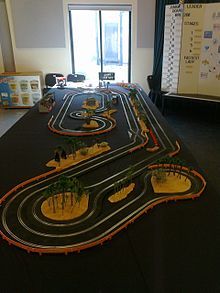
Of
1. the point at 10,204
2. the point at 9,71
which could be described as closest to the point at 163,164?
the point at 10,204

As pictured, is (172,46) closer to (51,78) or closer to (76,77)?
(76,77)

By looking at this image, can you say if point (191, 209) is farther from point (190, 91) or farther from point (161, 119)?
point (190, 91)

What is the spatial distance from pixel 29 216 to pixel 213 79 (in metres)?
5.71

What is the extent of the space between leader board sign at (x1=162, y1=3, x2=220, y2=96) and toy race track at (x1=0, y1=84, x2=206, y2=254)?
3378 mm

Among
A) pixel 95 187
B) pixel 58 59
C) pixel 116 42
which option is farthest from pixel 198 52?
pixel 95 187

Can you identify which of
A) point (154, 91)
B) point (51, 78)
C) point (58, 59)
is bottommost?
point (154, 91)

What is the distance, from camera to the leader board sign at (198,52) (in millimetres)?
6082

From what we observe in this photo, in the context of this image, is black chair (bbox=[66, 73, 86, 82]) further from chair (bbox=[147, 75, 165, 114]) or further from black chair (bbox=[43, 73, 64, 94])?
chair (bbox=[147, 75, 165, 114])

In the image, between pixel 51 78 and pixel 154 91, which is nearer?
pixel 154 91

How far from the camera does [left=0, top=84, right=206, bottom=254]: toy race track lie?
1725 millimetres

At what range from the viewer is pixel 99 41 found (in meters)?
7.30

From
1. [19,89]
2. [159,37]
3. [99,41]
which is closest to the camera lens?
[159,37]

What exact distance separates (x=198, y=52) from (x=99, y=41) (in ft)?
8.33

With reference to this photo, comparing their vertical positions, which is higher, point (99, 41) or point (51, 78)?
point (99, 41)
